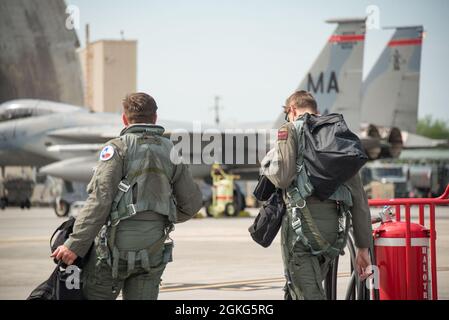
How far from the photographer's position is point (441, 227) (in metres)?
21.7

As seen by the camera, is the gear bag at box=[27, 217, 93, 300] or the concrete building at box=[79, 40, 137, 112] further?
the concrete building at box=[79, 40, 137, 112]

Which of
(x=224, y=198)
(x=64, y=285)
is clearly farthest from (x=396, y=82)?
(x=64, y=285)

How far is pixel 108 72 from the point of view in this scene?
7694cm

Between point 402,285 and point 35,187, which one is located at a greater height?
point 402,285

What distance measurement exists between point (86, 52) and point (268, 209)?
7369cm

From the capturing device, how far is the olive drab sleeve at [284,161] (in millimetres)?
5949

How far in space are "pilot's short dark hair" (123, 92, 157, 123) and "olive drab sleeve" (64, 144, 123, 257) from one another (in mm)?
331

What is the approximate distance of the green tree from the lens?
11953 centimetres

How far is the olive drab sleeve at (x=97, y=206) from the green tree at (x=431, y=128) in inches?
4454

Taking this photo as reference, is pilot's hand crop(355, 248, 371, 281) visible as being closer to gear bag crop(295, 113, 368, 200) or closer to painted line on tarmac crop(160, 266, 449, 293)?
gear bag crop(295, 113, 368, 200)

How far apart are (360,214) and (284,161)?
650 mm

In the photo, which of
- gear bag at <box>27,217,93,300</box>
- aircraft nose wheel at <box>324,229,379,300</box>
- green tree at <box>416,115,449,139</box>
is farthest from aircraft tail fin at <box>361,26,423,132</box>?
green tree at <box>416,115,449,139</box>
